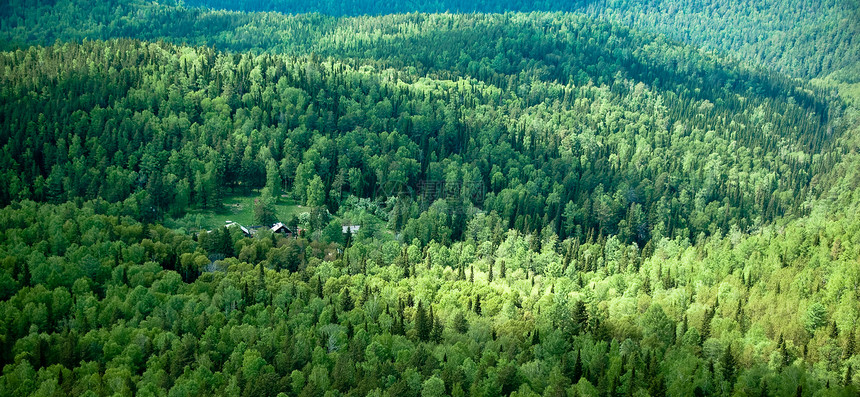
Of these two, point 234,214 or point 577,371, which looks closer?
point 577,371

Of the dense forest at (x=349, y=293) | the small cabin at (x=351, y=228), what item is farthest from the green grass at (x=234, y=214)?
the small cabin at (x=351, y=228)

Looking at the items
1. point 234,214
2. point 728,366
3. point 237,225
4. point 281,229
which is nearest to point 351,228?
point 281,229

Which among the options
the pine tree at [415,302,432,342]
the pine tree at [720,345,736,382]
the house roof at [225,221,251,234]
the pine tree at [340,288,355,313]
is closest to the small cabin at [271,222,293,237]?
the house roof at [225,221,251,234]

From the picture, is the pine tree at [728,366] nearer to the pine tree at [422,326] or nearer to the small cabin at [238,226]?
the pine tree at [422,326]

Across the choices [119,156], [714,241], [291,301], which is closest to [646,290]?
[714,241]

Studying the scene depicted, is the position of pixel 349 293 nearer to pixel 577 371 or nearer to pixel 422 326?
pixel 422 326

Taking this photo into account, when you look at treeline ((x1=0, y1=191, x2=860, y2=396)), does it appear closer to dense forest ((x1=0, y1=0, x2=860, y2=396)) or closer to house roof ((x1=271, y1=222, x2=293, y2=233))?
dense forest ((x1=0, y1=0, x2=860, y2=396))

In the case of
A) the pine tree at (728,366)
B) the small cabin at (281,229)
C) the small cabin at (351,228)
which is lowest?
the small cabin at (351,228)

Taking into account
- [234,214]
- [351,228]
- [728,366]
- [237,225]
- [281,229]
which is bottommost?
[351,228]
